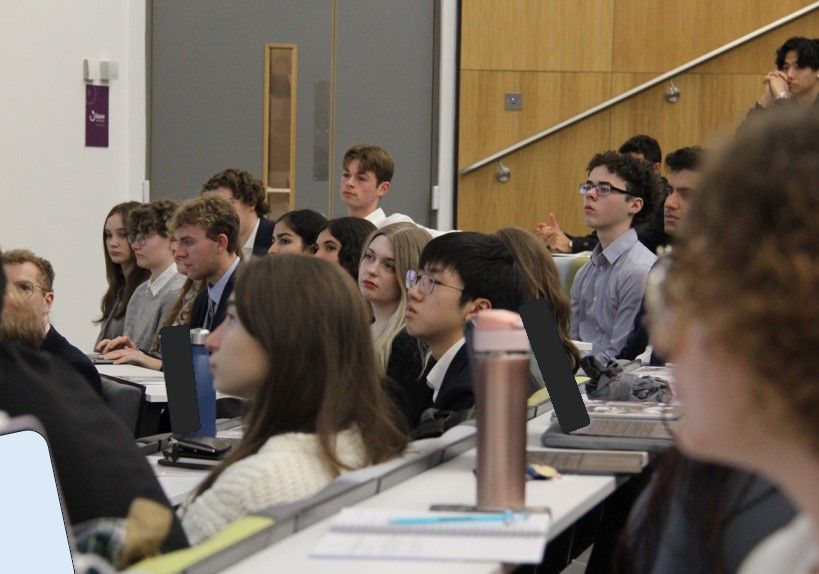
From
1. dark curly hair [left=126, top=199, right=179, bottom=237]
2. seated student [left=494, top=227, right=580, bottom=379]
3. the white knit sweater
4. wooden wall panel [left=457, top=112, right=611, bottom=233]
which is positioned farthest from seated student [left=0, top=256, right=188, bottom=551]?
wooden wall panel [left=457, top=112, right=611, bottom=233]

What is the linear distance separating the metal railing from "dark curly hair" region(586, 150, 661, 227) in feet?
9.96

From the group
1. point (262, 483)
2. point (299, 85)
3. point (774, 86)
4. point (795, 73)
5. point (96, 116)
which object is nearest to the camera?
point (262, 483)

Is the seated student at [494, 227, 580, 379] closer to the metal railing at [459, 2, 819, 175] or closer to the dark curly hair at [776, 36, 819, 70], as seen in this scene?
the dark curly hair at [776, 36, 819, 70]

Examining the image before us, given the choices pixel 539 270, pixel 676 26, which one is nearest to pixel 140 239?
pixel 539 270

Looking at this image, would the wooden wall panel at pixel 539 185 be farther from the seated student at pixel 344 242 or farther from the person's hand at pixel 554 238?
the seated student at pixel 344 242

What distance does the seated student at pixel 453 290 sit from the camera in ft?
11.2

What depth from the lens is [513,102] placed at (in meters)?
8.91

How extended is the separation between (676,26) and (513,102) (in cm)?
116

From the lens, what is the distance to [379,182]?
272 inches

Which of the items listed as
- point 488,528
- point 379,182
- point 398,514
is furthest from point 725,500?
point 379,182

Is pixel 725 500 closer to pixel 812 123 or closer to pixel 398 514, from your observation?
pixel 398 514

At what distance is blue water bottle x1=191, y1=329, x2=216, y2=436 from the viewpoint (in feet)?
10.4

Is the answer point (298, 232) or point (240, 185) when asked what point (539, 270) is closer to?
point (298, 232)

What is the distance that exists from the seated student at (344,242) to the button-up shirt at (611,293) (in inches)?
40.2
